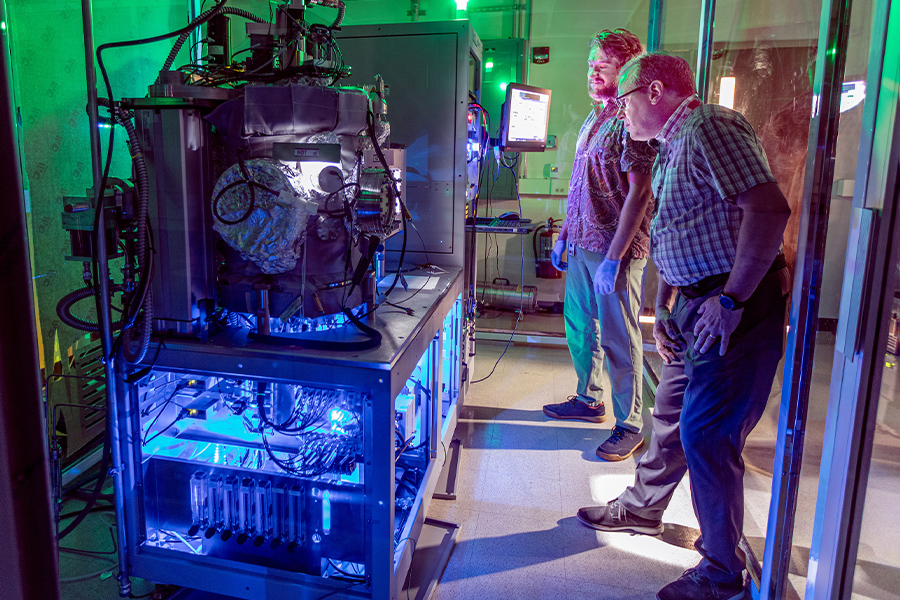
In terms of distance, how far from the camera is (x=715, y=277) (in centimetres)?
151

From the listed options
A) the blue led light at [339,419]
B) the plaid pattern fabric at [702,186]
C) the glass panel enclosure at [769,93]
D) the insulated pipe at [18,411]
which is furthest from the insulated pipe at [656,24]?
the insulated pipe at [18,411]

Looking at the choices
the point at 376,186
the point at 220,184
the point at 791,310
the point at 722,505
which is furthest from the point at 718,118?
the point at 220,184

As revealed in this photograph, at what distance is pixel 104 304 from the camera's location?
1386 millimetres

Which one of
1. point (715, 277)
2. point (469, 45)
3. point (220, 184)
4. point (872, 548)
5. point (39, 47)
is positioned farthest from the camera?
point (469, 45)

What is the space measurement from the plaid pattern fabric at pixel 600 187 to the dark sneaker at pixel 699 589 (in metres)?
1.30

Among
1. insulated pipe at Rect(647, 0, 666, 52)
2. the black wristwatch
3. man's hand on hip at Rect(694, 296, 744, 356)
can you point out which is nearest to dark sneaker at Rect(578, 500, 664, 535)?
man's hand on hip at Rect(694, 296, 744, 356)

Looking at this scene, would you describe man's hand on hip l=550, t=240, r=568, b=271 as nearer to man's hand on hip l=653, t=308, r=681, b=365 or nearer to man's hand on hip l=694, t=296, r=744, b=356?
man's hand on hip l=653, t=308, r=681, b=365

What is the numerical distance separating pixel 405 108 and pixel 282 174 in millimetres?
1253

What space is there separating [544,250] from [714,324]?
3373 millimetres

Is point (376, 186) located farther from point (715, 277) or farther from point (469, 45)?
point (469, 45)

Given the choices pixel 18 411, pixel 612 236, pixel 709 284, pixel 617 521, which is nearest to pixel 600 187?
pixel 612 236

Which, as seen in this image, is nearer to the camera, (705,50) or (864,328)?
(864,328)

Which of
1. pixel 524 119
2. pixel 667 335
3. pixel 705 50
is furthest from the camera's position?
pixel 524 119

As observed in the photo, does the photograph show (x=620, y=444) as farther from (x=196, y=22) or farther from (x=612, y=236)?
(x=196, y=22)
